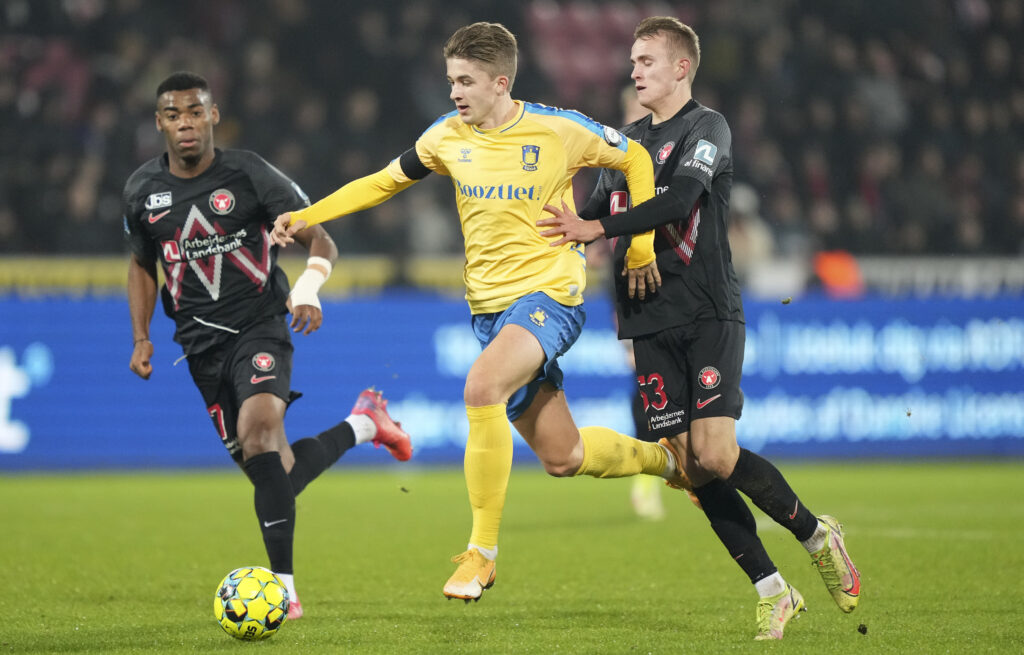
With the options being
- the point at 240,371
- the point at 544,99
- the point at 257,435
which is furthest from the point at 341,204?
the point at 544,99

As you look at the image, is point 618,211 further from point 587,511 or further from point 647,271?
point 587,511

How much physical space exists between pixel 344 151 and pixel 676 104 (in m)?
9.56

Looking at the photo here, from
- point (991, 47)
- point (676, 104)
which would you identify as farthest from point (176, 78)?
point (991, 47)

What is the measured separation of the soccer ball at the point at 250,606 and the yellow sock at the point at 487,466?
74 centimetres

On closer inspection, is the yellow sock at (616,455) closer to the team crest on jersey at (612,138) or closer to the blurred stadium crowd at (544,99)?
the team crest on jersey at (612,138)

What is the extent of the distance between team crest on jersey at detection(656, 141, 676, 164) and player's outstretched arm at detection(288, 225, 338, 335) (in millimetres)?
1382

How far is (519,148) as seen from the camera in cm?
511

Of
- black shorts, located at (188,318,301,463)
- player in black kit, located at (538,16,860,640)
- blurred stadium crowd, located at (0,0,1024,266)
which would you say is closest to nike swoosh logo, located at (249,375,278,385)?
black shorts, located at (188,318,301,463)

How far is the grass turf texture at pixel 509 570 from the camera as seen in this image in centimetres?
471

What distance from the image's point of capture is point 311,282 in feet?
17.4

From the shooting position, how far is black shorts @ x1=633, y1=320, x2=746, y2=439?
196 inches

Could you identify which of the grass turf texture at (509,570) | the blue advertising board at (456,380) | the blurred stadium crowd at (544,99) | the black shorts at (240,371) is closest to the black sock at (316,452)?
the black shorts at (240,371)

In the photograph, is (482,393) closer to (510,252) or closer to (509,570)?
(510,252)

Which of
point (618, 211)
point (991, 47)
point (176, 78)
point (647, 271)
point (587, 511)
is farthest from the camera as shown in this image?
point (991, 47)
